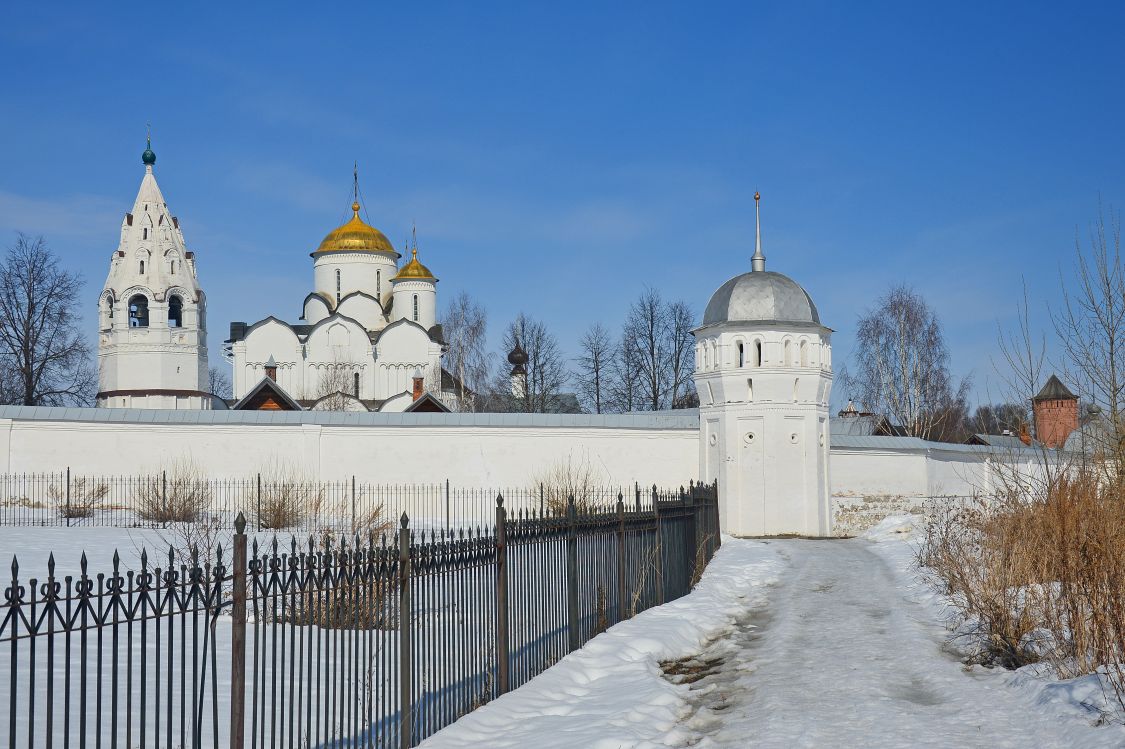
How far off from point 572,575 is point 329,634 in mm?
2392

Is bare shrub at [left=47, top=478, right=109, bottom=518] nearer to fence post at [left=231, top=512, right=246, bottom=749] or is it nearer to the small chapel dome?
the small chapel dome

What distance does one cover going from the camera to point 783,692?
738cm

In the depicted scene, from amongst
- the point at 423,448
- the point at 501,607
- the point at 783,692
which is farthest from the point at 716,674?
the point at 423,448

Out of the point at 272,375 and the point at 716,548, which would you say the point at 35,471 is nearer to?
the point at 716,548

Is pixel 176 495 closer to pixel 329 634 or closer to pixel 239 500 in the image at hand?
pixel 239 500

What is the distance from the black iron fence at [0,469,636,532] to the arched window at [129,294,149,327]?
2057 cm

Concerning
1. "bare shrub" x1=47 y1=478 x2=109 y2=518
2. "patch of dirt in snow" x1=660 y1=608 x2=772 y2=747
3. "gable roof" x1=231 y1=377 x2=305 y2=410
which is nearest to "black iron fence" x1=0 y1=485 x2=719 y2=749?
"patch of dirt in snow" x1=660 y1=608 x2=772 y2=747

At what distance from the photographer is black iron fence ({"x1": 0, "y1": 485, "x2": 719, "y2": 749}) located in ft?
13.8

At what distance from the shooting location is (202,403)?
42844mm

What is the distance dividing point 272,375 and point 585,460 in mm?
25236

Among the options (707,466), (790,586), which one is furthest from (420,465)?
(790,586)

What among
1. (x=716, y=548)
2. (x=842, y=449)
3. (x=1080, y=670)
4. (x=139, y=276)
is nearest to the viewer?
(x=1080, y=670)

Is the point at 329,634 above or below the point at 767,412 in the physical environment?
below

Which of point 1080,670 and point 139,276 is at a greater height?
point 139,276
